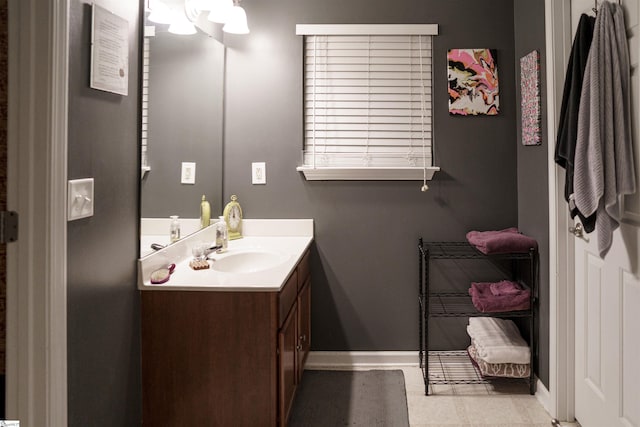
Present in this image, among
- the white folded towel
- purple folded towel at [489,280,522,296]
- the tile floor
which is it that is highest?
purple folded towel at [489,280,522,296]

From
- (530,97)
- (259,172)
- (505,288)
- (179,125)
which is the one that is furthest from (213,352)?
(530,97)

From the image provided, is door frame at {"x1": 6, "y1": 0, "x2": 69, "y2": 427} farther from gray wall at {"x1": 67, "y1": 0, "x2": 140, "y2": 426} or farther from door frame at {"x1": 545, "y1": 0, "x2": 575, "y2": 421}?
door frame at {"x1": 545, "y1": 0, "x2": 575, "y2": 421}

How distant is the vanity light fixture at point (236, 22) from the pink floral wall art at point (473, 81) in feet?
4.01

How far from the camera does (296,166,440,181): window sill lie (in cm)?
280

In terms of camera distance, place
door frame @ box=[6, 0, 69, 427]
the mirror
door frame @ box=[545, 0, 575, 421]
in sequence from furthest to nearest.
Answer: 1. door frame @ box=[545, 0, 575, 421]
2. the mirror
3. door frame @ box=[6, 0, 69, 427]

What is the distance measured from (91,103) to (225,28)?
1.40 metres

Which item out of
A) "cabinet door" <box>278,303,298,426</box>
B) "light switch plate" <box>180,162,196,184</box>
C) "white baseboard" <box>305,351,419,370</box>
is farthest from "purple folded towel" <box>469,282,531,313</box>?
"light switch plate" <box>180,162,196,184</box>

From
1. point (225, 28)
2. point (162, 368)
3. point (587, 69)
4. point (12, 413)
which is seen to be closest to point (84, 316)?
point (12, 413)

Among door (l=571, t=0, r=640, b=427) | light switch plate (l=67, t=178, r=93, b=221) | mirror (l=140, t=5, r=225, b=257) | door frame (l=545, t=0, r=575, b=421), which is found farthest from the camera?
door frame (l=545, t=0, r=575, b=421)

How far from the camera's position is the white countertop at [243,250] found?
1757mm

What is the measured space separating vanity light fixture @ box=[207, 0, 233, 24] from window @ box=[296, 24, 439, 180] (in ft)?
1.60

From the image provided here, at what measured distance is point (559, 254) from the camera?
7.41ft

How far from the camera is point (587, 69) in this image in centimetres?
184

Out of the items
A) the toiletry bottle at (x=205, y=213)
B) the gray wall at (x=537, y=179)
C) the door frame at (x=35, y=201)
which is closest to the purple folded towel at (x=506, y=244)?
the gray wall at (x=537, y=179)
